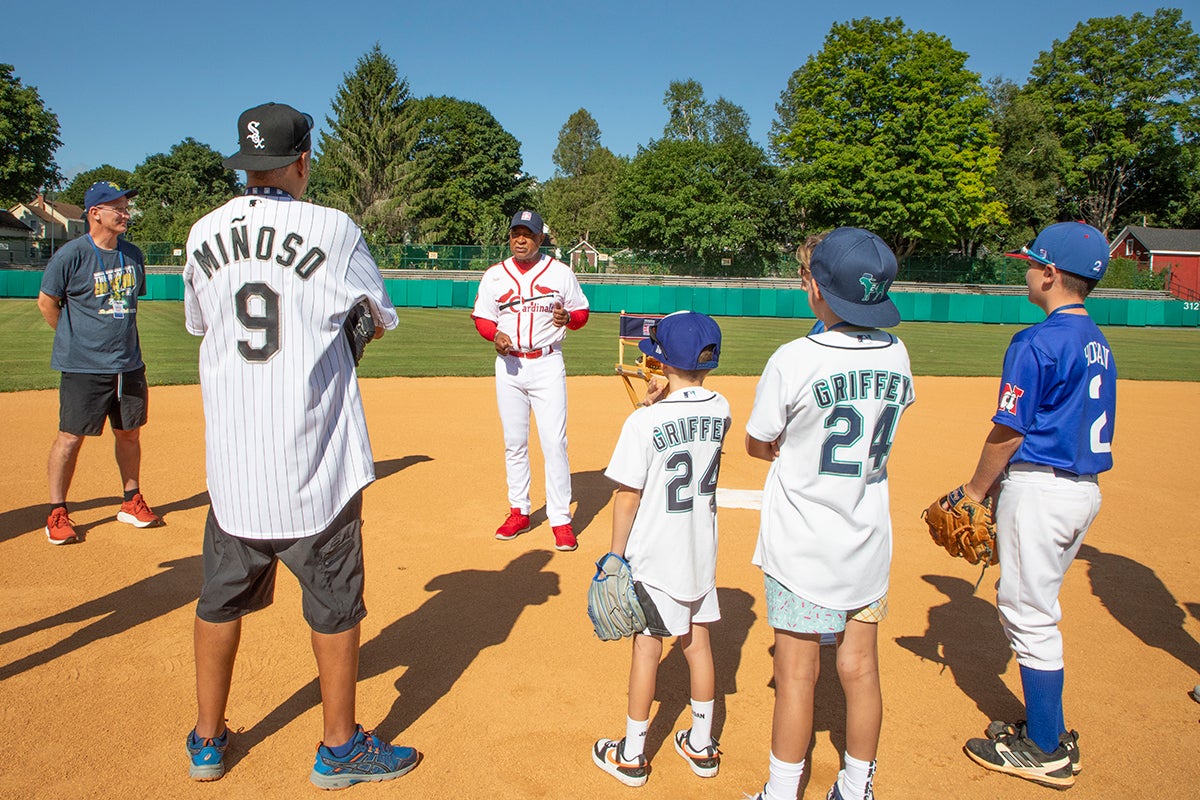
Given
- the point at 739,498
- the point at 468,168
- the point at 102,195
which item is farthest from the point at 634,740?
the point at 468,168

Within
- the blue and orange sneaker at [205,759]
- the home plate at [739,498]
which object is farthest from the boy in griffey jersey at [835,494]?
the home plate at [739,498]

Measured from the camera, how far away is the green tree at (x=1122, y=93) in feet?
201

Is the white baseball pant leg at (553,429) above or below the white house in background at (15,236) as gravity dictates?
below

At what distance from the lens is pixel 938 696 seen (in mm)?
4207

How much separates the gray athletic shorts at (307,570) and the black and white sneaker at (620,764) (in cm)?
115

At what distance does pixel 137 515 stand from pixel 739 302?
3287 centimetres

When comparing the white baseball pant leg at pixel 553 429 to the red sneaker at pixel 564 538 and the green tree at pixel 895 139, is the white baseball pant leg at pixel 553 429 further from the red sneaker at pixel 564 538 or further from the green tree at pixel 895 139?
the green tree at pixel 895 139

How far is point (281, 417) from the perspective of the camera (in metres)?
2.97

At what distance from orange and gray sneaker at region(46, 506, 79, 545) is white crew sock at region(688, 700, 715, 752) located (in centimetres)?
470

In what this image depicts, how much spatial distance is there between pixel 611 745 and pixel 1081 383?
242 centimetres

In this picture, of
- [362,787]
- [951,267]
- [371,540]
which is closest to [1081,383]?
[362,787]

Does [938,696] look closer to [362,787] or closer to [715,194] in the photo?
[362,787]

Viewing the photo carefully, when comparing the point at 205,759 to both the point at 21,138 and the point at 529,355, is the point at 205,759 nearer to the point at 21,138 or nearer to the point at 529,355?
the point at 529,355

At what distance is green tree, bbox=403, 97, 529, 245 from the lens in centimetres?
6738
